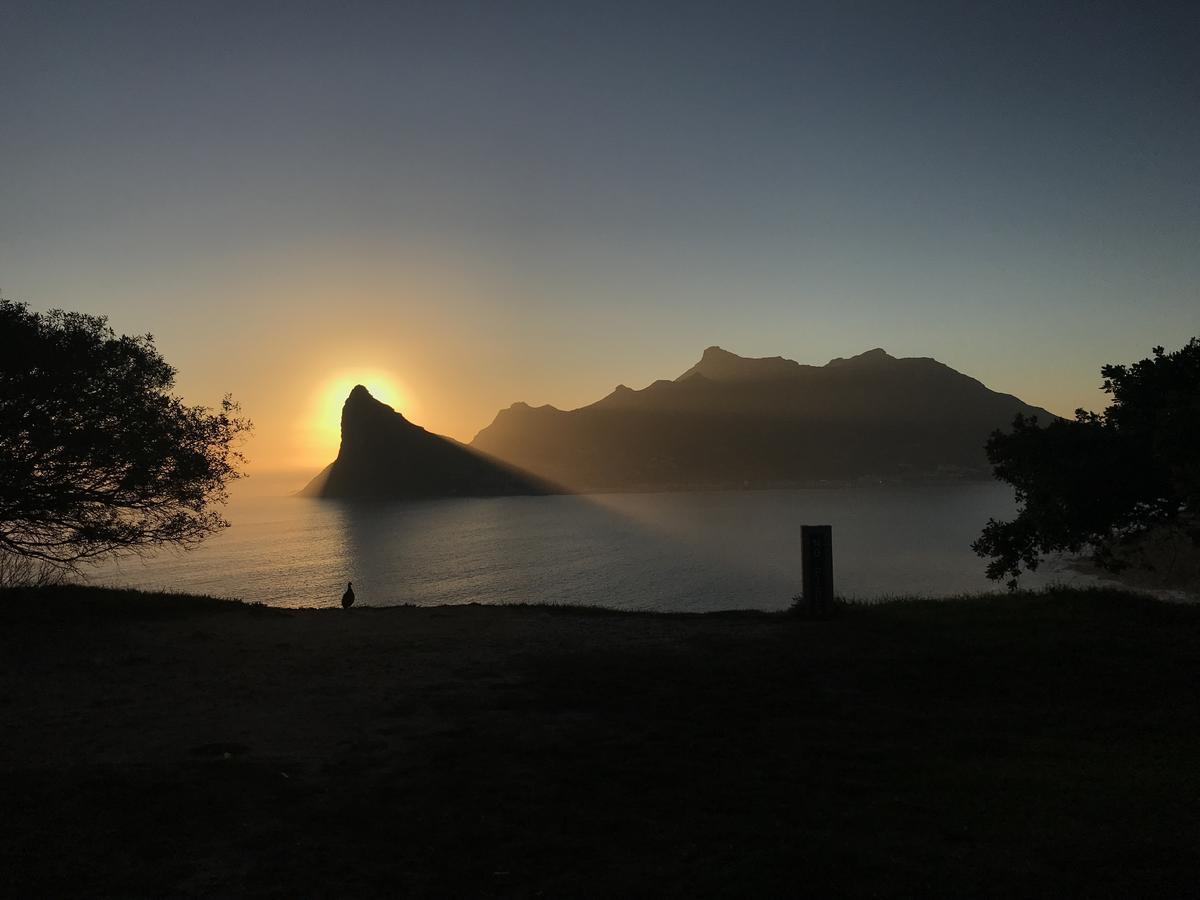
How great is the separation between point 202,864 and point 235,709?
597 centimetres

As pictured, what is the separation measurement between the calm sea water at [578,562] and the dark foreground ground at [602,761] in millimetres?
30985

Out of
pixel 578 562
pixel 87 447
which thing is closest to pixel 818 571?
pixel 87 447

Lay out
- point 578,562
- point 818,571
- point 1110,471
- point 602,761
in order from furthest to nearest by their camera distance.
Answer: point 578,562, point 818,571, point 1110,471, point 602,761

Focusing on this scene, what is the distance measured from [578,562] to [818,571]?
263ft

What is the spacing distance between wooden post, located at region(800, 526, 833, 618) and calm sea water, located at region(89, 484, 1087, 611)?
82.5ft

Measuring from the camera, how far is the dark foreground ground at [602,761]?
7039mm

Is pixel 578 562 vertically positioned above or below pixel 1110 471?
below

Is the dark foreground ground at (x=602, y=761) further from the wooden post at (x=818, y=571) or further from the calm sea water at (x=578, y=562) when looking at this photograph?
the calm sea water at (x=578, y=562)

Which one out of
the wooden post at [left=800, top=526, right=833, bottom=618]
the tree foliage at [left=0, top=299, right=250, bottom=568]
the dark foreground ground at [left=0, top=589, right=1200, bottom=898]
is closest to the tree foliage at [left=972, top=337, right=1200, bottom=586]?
the dark foreground ground at [left=0, top=589, right=1200, bottom=898]

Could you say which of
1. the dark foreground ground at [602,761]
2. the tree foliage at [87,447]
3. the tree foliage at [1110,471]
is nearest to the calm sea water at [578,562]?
the tree foliage at [1110,471]

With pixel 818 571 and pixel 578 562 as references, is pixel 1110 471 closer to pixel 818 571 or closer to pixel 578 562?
pixel 818 571

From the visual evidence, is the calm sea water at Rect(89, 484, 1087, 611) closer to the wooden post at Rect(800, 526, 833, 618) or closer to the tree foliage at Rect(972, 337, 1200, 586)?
the tree foliage at Rect(972, 337, 1200, 586)

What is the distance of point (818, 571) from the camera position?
21109 mm

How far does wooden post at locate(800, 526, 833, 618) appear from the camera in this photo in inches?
823
